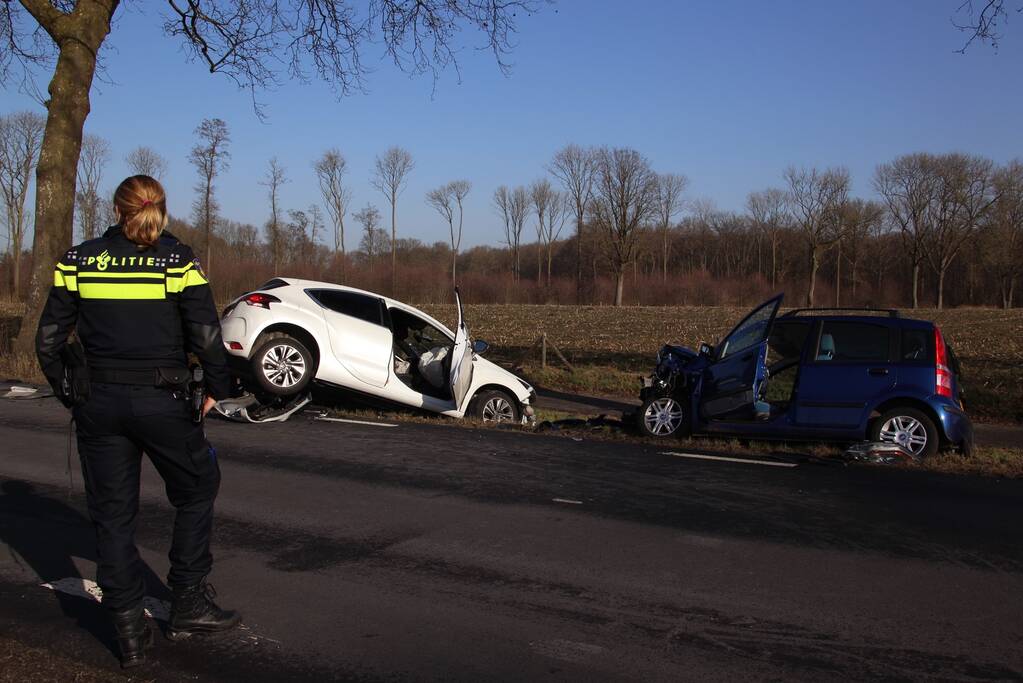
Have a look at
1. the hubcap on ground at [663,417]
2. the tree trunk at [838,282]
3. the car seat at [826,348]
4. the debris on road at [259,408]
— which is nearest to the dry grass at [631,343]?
the car seat at [826,348]

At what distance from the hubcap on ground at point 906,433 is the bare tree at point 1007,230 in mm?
74448

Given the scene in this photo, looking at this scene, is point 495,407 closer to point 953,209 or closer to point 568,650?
point 568,650

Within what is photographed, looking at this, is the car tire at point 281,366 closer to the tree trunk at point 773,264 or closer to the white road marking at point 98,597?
the white road marking at point 98,597

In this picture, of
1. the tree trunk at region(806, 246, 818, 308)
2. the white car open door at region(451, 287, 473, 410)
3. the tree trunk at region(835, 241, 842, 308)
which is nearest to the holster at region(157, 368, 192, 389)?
the white car open door at region(451, 287, 473, 410)

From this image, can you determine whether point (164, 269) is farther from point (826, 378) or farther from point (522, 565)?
point (826, 378)

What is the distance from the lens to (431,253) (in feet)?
319

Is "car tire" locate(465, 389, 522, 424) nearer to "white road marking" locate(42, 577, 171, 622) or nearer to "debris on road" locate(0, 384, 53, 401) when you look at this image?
"debris on road" locate(0, 384, 53, 401)

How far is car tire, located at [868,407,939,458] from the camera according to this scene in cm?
885

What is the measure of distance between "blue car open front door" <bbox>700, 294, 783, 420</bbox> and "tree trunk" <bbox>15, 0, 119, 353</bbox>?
1159 centimetres

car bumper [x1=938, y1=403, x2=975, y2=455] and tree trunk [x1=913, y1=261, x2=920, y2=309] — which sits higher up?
tree trunk [x1=913, y1=261, x2=920, y2=309]

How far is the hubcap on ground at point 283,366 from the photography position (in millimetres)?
10227

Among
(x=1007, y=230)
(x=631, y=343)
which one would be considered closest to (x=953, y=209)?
(x=1007, y=230)

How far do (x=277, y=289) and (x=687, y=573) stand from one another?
7.18 meters

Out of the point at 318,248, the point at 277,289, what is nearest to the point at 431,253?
the point at 318,248
